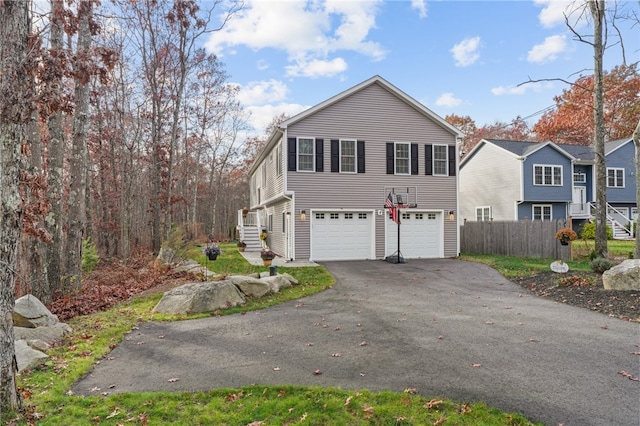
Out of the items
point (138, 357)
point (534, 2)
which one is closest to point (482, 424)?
point (138, 357)

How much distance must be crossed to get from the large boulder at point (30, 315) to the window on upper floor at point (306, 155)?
32.7ft

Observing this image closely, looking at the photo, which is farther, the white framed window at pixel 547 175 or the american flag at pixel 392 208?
the white framed window at pixel 547 175

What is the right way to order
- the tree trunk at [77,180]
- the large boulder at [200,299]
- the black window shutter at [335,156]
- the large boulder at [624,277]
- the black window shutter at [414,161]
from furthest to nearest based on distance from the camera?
the black window shutter at [414,161] < the black window shutter at [335,156] < the tree trunk at [77,180] < the large boulder at [624,277] < the large boulder at [200,299]

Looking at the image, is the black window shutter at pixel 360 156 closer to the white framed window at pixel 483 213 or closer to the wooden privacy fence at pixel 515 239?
the wooden privacy fence at pixel 515 239

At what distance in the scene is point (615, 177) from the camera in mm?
25266

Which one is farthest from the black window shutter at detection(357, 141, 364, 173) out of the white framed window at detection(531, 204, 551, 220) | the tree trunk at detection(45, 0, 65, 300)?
A: the white framed window at detection(531, 204, 551, 220)

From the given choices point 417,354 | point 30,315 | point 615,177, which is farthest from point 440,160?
point 615,177

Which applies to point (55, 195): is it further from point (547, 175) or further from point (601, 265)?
point (547, 175)

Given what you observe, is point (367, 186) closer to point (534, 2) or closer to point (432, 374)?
point (534, 2)

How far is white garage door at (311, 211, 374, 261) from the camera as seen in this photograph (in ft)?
49.2

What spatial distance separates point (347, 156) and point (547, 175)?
14.2 meters

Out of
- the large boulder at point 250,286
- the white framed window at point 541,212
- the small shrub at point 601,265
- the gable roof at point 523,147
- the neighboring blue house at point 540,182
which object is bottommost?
the large boulder at point 250,286

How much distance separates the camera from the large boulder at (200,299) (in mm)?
7703

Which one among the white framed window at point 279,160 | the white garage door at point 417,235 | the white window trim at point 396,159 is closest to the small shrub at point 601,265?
the white garage door at point 417,235
